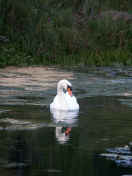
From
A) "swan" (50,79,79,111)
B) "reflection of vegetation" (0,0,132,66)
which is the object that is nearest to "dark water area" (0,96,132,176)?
"swan" (50,79,79,111)

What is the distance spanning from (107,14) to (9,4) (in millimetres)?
5853

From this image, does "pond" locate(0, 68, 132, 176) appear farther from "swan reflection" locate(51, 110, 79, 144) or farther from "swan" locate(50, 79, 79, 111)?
"swan" locate(50, 79, 79, 111)

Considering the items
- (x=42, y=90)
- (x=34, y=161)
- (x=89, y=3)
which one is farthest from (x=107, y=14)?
(x=34, y=161)

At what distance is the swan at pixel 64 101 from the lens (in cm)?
1348

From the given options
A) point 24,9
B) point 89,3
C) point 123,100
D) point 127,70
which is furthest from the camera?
point 89,3

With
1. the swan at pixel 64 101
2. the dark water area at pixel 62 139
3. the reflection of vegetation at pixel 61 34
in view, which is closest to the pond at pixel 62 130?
the dark water area at pixel 62 139

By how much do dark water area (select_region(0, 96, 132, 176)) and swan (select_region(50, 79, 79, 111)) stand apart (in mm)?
199

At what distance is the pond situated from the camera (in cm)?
788

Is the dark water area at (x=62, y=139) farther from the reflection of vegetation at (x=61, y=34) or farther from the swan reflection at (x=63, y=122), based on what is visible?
the reflection of vegetation at (x=61, y=34)

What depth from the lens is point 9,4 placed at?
24312 mm

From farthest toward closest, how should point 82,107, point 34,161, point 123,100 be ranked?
point 123,100 → point 82,107 → point 34,161

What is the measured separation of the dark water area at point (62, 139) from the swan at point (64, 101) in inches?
7.8

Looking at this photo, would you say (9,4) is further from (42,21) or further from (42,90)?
(42,90)

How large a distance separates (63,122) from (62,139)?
1974 millimetres
